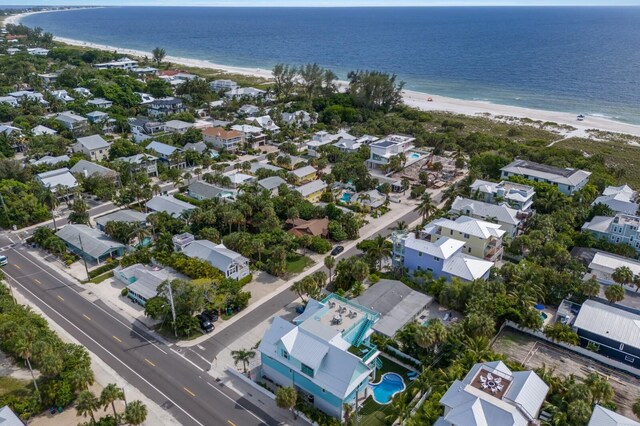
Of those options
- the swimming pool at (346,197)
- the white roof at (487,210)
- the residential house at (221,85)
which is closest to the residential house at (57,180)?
the swimming pool at (346,197)

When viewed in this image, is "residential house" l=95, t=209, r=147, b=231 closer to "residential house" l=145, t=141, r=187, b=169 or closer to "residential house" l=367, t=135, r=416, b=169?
"residential house" l=145, t=141, r=187, b=169

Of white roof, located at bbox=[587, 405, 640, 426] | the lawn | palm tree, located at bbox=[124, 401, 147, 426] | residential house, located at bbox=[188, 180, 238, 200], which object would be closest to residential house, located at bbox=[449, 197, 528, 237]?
the lawn

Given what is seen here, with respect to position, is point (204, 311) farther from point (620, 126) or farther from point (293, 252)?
point (620, 126)

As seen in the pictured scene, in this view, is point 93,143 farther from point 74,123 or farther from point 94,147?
point 74,123

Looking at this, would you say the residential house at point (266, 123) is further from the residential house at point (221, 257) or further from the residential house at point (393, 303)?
the residential house at point (393, 303)

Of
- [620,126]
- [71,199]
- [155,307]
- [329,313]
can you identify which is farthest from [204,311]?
[620,126]

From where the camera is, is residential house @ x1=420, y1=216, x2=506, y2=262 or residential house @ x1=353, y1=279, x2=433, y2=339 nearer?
residential house @ x1=353, y1=279, x2=433, y2=339
